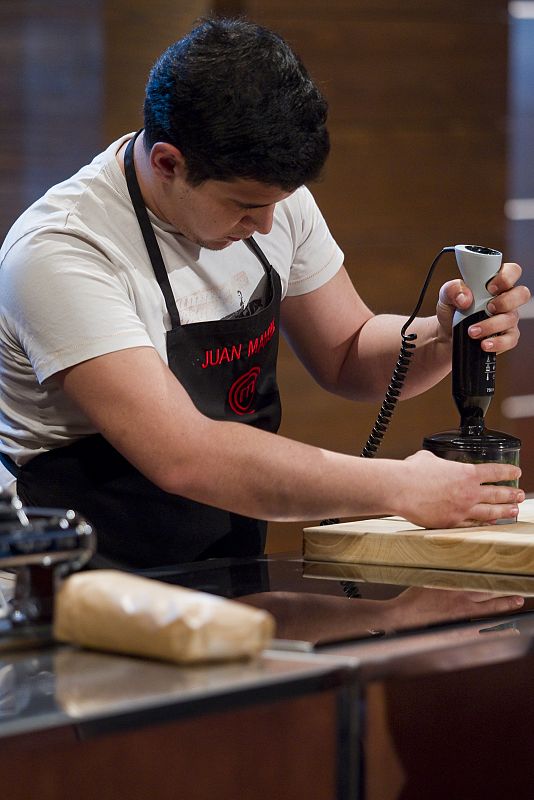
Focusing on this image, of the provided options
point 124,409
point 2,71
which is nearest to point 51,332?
point 124,409

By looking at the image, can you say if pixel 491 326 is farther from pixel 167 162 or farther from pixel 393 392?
pixel 167 162

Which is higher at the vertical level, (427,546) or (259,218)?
(259,218)

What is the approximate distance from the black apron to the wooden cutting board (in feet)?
0.84

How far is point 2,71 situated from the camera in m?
3.24

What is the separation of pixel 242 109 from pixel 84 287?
0.30m

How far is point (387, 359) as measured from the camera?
2152 mm

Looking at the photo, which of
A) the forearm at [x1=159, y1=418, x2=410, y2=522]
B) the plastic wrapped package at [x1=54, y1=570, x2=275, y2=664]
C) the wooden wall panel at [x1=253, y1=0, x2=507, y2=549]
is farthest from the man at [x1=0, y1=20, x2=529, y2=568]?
the wooden wall panel at [x1=253, y1=0, x2=507, y2=549]

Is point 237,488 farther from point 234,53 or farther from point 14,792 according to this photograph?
point 14,792

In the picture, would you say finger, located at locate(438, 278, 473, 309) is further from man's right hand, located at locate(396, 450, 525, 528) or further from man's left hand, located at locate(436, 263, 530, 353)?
man's right hand, located at locate(396, 450, 525, 528)

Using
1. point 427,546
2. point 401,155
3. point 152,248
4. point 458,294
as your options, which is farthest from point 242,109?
point 401,155

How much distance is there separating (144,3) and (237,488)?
2.26m

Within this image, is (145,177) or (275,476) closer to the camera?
(275,476)

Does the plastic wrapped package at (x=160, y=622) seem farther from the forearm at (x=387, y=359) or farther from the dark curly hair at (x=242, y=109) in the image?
the forearm at (x=387, y=359)

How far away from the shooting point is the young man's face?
169 centimetres
